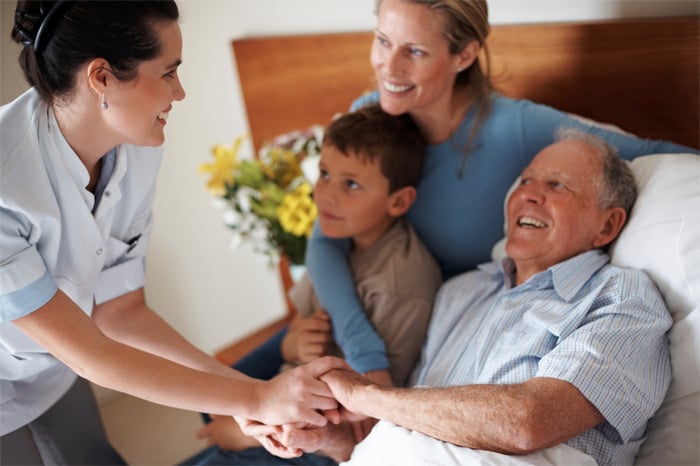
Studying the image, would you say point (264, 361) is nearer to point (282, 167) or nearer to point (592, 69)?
point (282, 167)

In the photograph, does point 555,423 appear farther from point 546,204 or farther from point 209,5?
point 209,5

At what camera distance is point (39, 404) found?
145 centimetres

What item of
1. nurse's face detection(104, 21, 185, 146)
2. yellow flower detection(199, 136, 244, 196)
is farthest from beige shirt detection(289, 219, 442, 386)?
nurse's face detection(104, 21, 185, 146)

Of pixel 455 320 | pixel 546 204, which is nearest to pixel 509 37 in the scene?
pixel 546 204

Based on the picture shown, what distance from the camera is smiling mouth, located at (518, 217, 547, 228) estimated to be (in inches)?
57.3

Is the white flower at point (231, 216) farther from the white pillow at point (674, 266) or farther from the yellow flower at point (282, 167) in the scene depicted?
the white pillow at point (674, 266)

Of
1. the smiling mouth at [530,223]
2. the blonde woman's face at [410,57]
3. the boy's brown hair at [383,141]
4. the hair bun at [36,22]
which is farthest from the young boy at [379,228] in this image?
the hair bun at [36,22]

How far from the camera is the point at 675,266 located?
1.28 metres

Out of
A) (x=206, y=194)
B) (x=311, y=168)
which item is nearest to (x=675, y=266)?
(x=311, y=168)

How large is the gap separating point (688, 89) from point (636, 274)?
0.55 metres

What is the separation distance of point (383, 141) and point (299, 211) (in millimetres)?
386

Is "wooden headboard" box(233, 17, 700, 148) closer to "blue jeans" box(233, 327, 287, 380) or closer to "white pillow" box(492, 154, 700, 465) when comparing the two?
"white pillow" box(492, 154, 700, 465)

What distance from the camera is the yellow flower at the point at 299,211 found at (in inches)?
76.1

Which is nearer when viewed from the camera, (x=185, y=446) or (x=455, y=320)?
(x=455, y=320)
